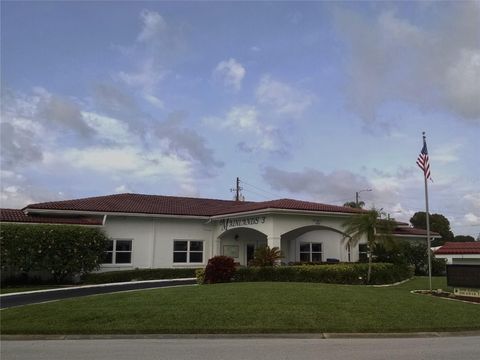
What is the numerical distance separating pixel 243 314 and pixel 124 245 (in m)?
18.0

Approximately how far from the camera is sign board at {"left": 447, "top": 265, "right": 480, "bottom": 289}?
18.1 metres

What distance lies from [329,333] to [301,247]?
70.7 feet

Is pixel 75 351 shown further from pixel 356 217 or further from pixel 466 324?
pixel 356 217

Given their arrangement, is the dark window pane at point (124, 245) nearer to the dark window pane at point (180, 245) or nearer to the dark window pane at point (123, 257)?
the dark window pane at point (123, 257)

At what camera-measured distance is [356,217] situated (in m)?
23.7

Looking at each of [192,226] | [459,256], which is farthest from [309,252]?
[459,256]

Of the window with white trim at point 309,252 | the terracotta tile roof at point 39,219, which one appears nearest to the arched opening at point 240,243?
the window with white trim at point 309,252

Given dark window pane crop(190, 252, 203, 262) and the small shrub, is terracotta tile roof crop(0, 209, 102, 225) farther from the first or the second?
the small shrub

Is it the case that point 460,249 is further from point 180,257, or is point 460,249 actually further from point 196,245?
point 180,257

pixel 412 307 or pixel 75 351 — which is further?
pixel 412 307

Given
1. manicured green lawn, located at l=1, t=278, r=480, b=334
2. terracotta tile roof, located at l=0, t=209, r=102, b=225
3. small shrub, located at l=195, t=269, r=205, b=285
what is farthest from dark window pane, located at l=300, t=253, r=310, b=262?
manicured green lawn, located at l=1, t=278, r=480, b=334

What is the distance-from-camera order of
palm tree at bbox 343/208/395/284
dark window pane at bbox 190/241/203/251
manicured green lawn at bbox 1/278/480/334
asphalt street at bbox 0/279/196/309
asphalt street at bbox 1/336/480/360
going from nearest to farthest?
asphalt street at bbox 1/336/480/360 → manicured green lawn at bbox 1/278/480/334 → asphalt street at bbox 0/279/196/309 → palm tree at bbox 343/208/395/284 → dark window pane at bbox 190/241/203/251

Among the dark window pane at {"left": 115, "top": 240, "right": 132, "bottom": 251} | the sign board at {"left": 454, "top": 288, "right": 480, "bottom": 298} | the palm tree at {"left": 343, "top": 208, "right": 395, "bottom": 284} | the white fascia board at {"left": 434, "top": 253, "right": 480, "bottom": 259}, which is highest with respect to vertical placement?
the palm tree at {"left": 343, "top": 208, "right": 395, "bottom": 284}

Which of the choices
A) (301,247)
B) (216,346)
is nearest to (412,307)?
(216,346)
